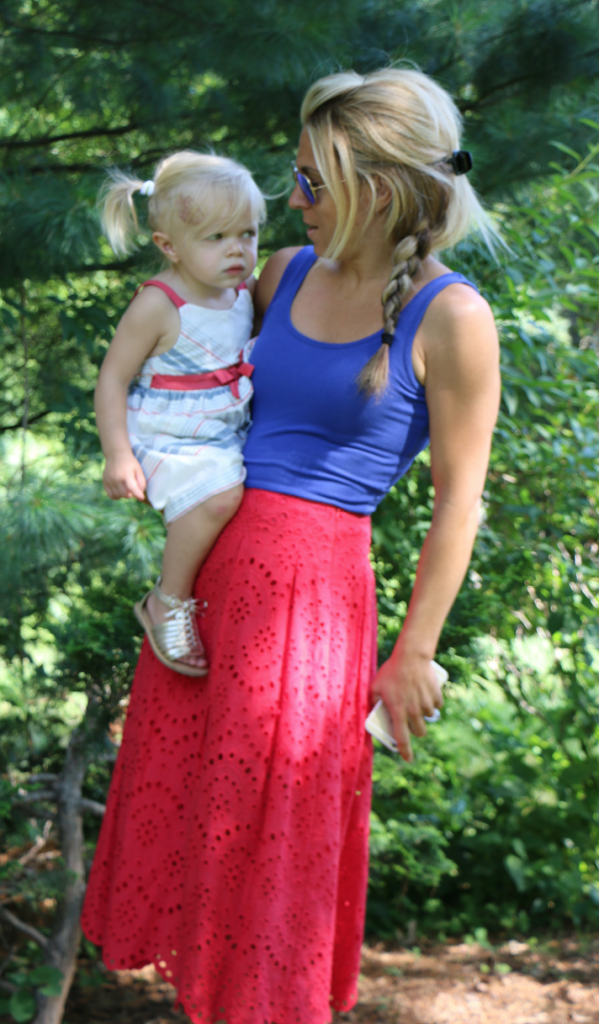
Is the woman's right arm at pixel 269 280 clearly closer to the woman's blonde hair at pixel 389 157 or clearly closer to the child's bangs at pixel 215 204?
the child's bangs at pixel 215 204

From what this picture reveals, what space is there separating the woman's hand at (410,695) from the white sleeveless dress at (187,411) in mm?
402

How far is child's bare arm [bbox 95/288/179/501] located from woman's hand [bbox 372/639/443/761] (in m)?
0.51

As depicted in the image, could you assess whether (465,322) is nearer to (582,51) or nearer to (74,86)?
(582,51)

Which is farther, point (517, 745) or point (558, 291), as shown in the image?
point (517, 745)

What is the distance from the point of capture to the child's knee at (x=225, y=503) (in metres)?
1.39

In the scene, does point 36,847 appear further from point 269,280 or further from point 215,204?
point 215,204

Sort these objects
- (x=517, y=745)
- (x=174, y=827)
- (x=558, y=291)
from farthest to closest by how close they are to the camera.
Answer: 1. (x=517, y=745)
2. (x=558, y=291)
3. (x=174, y=827)

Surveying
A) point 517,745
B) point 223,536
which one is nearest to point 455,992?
point 517,745

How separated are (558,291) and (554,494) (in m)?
0.58

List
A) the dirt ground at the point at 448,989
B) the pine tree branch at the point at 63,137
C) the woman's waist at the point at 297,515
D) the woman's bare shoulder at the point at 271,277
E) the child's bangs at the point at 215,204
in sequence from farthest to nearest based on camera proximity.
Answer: the pine tree branch at the point at 63,137 → the dirt ground at the point at 448,989 → the woman's bare shoulder at the point at 271,277 → the child's bangs at the point at 215,204 → the woman's waist at the point at 297,515

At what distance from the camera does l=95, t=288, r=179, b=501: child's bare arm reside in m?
1.44

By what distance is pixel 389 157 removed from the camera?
1.28 meters

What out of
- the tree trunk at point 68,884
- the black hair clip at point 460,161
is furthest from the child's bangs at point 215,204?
the tree trunk at point 68,884

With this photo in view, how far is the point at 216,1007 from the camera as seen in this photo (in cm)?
132
